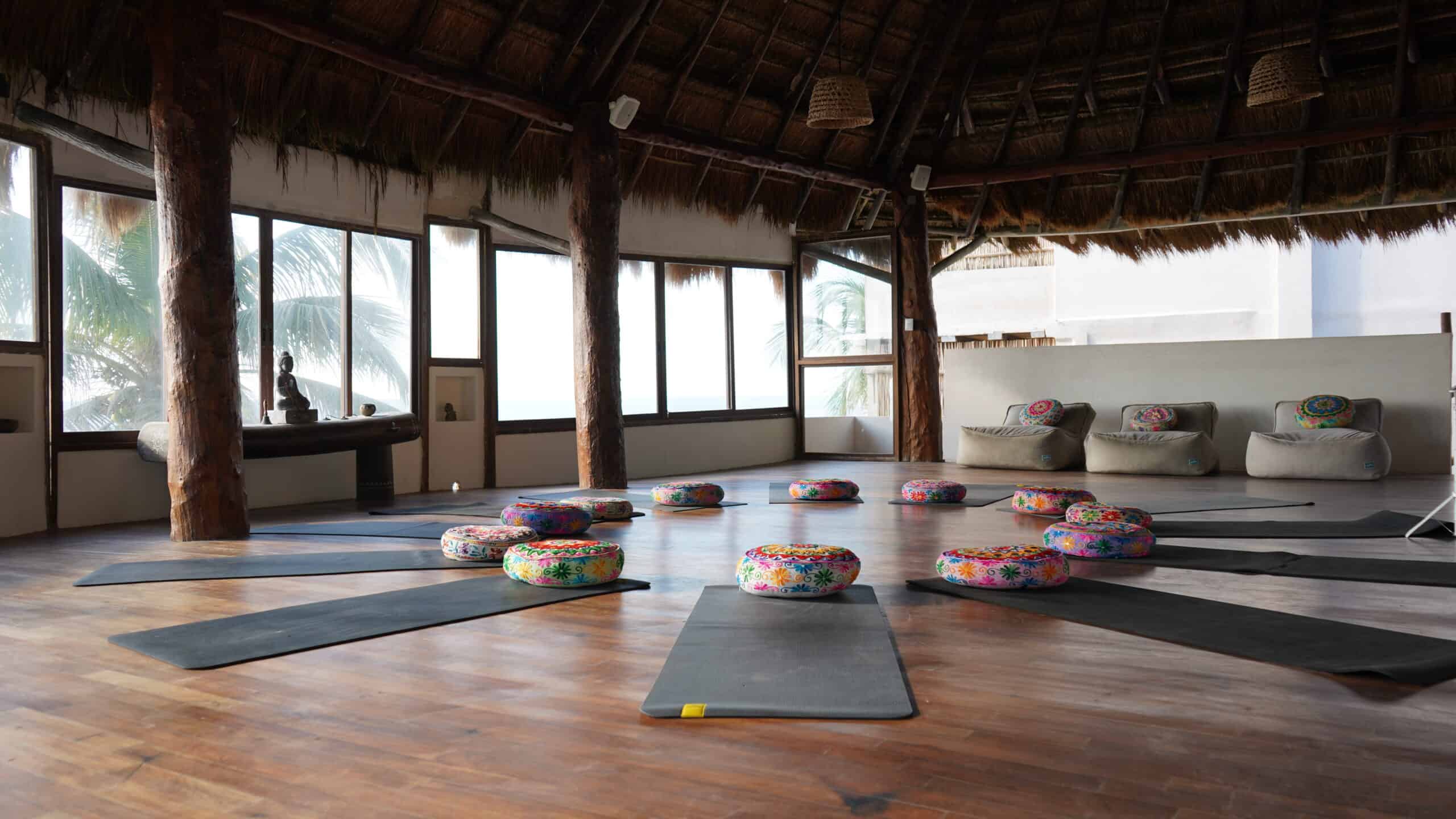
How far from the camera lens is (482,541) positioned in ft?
14.3

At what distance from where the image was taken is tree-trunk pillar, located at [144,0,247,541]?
16.7ft

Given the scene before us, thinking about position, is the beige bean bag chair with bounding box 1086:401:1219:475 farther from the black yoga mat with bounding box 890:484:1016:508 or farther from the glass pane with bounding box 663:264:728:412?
the glass pane with bounding box 663:264:728:412

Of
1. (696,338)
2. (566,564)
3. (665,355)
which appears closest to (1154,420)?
(696,338)

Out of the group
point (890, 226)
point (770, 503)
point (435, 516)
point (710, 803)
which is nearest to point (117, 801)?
point (710, 803)

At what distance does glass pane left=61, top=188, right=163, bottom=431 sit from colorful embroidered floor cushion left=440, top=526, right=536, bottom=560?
9.46 feet

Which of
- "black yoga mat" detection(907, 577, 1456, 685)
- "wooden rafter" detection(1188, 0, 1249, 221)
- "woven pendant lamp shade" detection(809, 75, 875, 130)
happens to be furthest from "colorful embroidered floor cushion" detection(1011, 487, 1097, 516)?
"wooden rafter" detection(1188, 0, 1249, 221)

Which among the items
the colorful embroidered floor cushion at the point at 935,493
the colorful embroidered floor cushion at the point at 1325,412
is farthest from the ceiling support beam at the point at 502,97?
the colorful embroidered floor cushion at the point at 1325,412

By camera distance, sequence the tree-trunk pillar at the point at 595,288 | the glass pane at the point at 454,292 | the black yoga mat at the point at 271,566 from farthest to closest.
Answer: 1. the glass pane at the point at 454,292
2. the tree-trunk pillar at the point at 595,288
3. the black yoga mat at the point at 271,566

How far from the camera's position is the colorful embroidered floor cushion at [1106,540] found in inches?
171

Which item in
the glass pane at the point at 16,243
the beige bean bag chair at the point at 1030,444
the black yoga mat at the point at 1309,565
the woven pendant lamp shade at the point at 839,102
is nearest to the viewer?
the black yoga mat at the point at 1309,565

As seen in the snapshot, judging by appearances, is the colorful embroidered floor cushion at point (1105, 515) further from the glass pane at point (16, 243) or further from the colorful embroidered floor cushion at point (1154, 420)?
the glass pane at point (16, 243)

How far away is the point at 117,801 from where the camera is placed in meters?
1.85

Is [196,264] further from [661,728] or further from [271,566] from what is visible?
[661,728]

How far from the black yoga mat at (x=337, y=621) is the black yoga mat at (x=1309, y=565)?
84.1 inches
